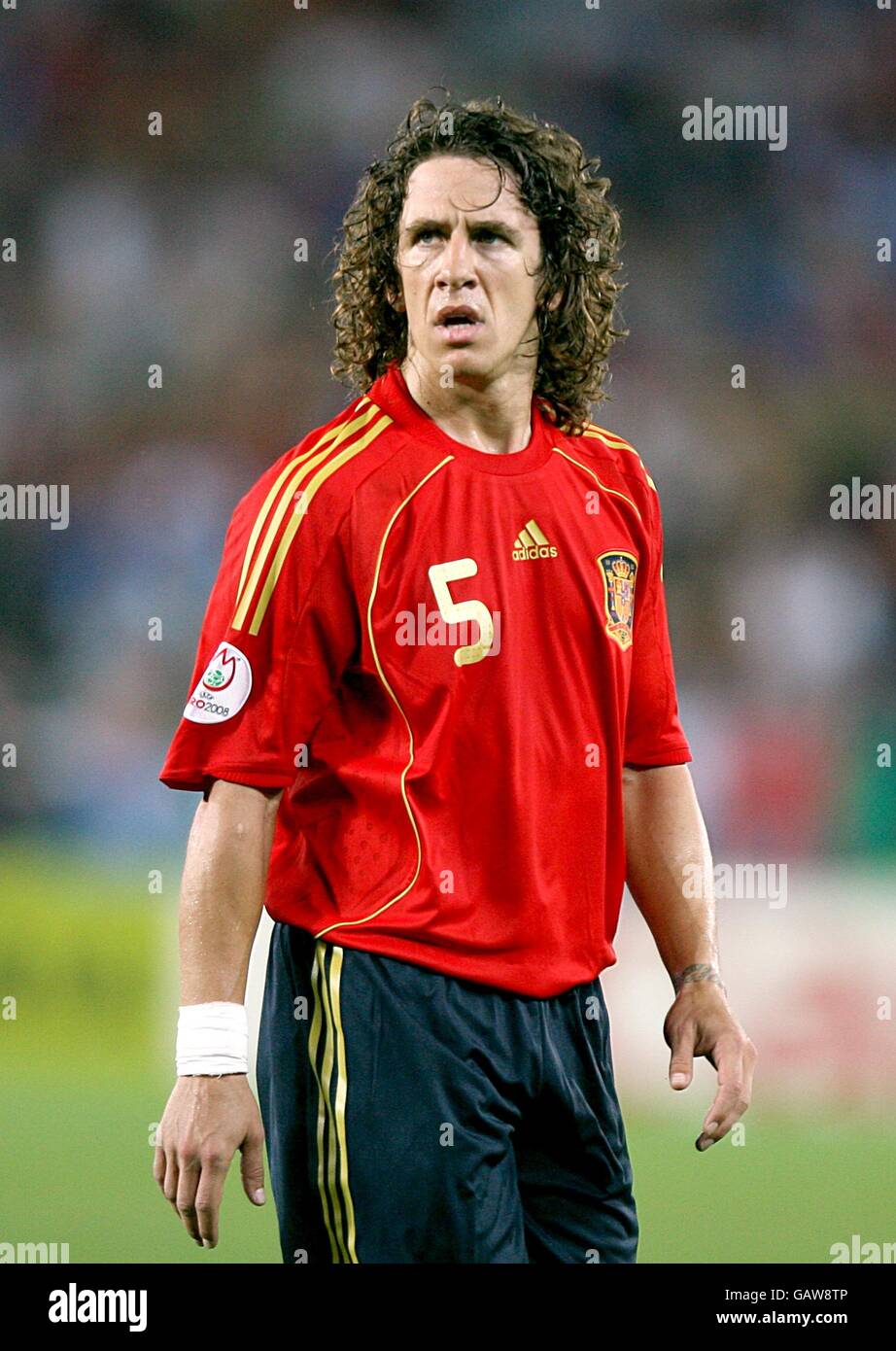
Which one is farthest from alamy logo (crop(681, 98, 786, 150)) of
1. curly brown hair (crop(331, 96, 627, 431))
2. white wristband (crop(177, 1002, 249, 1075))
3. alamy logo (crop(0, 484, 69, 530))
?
white wristband (crop(177, 1002, 249, 1075))

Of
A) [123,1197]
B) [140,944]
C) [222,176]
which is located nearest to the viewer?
[123,1197]

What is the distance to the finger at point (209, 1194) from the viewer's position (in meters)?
2.16

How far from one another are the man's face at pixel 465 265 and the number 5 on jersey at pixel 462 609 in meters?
0.31

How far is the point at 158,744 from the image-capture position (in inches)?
250

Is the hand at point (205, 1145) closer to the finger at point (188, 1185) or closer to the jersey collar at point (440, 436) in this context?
the finger at point (188, 1185)

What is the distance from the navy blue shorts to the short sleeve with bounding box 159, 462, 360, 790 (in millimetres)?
288

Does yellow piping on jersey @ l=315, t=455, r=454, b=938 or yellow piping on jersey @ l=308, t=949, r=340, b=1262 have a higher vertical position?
yellow piping on jersey @ l=315, t=455, r=454, b=938

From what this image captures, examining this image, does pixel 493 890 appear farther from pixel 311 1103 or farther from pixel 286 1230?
pixel 286 1230

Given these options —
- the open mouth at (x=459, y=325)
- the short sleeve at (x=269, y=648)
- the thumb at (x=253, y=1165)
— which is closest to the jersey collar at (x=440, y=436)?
the open mouth at (x=459, y=325)

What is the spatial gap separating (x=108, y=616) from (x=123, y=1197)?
8.64ft

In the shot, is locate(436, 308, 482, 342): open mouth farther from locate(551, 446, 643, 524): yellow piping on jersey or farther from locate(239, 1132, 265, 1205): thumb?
locate(239, 1132, 265, 1205): thumb

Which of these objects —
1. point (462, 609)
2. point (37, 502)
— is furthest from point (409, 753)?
point (37, 502)

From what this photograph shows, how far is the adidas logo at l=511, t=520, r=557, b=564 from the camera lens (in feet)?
7.93
